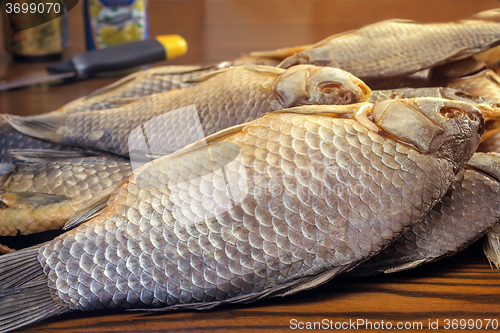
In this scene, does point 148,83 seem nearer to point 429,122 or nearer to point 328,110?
point 328,110

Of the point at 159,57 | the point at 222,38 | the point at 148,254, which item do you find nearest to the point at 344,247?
the point at 148,254

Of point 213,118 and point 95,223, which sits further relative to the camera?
point 213,118

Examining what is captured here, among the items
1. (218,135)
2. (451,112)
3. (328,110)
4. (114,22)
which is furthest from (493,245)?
(114,22)

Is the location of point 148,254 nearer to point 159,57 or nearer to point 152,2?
point 159,57

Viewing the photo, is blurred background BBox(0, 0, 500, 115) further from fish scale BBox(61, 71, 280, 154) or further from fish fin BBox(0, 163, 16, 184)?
fish fin BBox(0, 163, 16, 184)

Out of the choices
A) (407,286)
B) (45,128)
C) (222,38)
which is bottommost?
(407,286)

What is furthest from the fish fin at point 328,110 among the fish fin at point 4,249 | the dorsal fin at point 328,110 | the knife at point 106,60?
the knife at point 106,60

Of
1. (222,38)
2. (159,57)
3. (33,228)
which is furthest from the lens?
(159,57)
